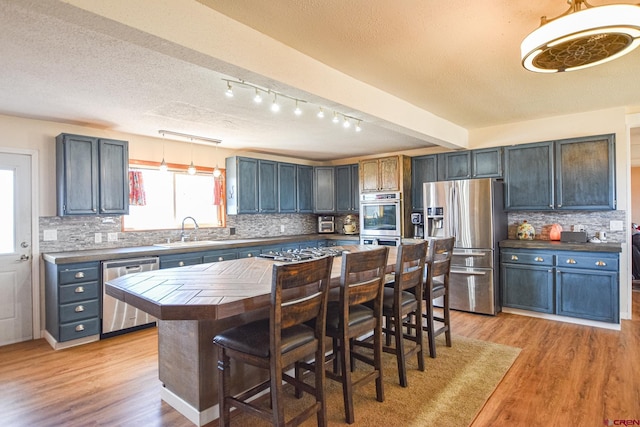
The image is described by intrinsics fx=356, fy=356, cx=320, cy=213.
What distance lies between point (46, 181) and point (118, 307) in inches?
62.7

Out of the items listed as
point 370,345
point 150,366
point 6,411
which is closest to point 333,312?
point 370,345

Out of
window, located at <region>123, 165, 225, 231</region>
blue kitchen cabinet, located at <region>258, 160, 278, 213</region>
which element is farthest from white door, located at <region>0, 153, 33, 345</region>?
blue kitchen cabinet, located at <region>258, 160, 278, 213</region>

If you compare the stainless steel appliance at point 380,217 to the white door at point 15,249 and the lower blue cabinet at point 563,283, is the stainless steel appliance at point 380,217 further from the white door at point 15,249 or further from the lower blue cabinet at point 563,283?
the white door at point 15,249

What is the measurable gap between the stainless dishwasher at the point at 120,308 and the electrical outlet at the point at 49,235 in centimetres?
76

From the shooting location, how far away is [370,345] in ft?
8.23

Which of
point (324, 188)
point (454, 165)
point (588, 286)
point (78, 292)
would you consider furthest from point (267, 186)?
point (588, 286)

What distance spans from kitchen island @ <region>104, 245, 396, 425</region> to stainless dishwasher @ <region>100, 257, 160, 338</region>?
1551 millimetres

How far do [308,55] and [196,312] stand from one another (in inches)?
73.5

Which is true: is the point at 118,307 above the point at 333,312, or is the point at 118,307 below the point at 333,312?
below

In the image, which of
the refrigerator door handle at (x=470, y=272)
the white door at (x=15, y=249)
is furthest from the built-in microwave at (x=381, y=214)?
the white door at (x=15, y=249)

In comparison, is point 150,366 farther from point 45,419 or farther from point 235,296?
point 235,296

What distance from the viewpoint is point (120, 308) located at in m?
3.83

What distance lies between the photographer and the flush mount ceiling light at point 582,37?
169 cm

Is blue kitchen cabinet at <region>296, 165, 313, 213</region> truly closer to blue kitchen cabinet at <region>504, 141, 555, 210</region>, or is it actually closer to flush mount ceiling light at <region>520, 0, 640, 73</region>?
blue kitchen cabinet at <region>504, 141, 555, 210</region>
